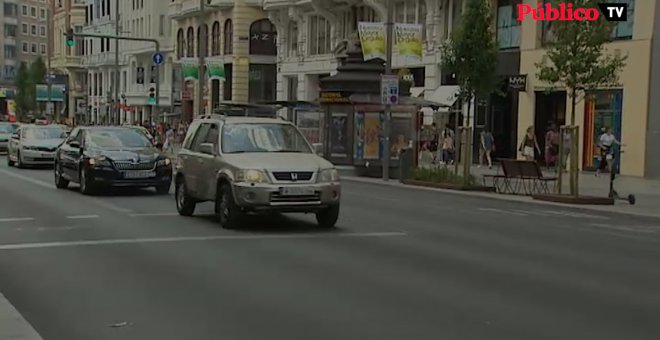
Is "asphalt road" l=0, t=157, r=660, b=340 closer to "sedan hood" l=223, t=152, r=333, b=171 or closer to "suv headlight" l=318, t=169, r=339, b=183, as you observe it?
"suv headlight" l=318, t=169, r=339, b=183

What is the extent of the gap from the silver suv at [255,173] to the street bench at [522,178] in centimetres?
1027

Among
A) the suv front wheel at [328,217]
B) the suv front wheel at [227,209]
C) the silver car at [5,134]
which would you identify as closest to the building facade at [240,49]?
the silver car at [5,134]

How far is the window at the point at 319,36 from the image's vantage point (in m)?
51.5

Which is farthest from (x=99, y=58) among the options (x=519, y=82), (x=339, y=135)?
(x=339, y=135)

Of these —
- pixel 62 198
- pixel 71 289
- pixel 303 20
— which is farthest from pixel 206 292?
pixel 303 20

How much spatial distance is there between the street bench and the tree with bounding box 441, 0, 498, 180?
1114mm

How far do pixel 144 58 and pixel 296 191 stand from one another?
7084 centimetres

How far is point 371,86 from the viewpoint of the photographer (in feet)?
107

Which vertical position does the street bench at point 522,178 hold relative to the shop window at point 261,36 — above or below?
below

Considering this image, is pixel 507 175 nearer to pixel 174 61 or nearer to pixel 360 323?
pixel 360 323

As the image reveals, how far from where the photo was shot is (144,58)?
81.6 meters

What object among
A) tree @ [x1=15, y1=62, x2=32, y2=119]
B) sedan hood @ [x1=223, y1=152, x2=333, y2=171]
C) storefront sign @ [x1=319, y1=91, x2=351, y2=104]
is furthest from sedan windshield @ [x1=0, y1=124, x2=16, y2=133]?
tree @ [x1=15, y1=62, x2=32, y2=119]

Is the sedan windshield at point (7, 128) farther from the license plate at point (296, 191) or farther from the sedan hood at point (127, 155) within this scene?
the license plate at point (296, 191)

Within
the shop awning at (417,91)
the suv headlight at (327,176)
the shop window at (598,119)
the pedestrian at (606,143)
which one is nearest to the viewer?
the suv headlight at (327,176)
